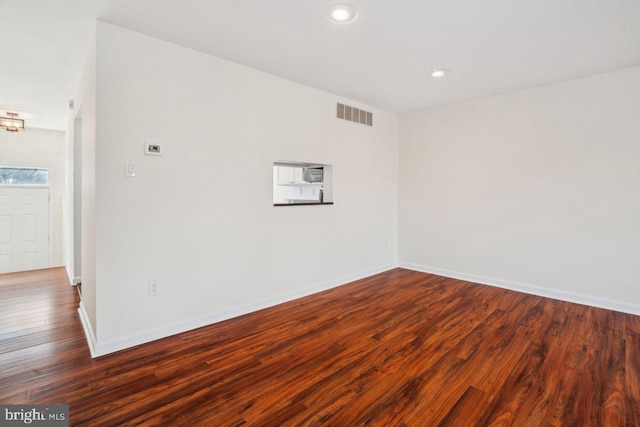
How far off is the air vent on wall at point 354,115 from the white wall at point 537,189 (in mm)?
855

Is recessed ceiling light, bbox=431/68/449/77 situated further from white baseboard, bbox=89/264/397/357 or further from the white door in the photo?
the white door

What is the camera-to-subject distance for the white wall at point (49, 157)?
519 centimetres

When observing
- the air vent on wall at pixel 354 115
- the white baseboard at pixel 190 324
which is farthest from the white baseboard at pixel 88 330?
the air vent on wall at pixel 354 115

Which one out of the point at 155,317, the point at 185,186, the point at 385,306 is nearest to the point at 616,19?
the point at 385,306

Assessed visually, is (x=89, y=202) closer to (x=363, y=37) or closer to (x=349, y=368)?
(x=349, y=368)

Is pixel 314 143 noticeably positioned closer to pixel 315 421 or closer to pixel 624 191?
pixel 315 421

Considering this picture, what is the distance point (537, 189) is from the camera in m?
3.74

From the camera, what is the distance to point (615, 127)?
3238mm

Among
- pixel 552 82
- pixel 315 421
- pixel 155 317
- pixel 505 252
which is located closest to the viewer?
pixel 315 421

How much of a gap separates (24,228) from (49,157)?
1.34 meters

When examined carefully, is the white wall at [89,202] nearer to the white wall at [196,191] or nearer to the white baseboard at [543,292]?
the white wall at [196,191]

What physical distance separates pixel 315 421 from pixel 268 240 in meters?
1.98

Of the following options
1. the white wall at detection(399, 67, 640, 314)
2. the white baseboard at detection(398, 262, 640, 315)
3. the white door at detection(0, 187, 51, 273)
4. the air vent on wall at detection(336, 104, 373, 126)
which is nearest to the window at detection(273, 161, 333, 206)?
the air vent on wall at detection(336, 104, 373, 126)

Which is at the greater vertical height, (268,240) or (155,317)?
(268,240)
